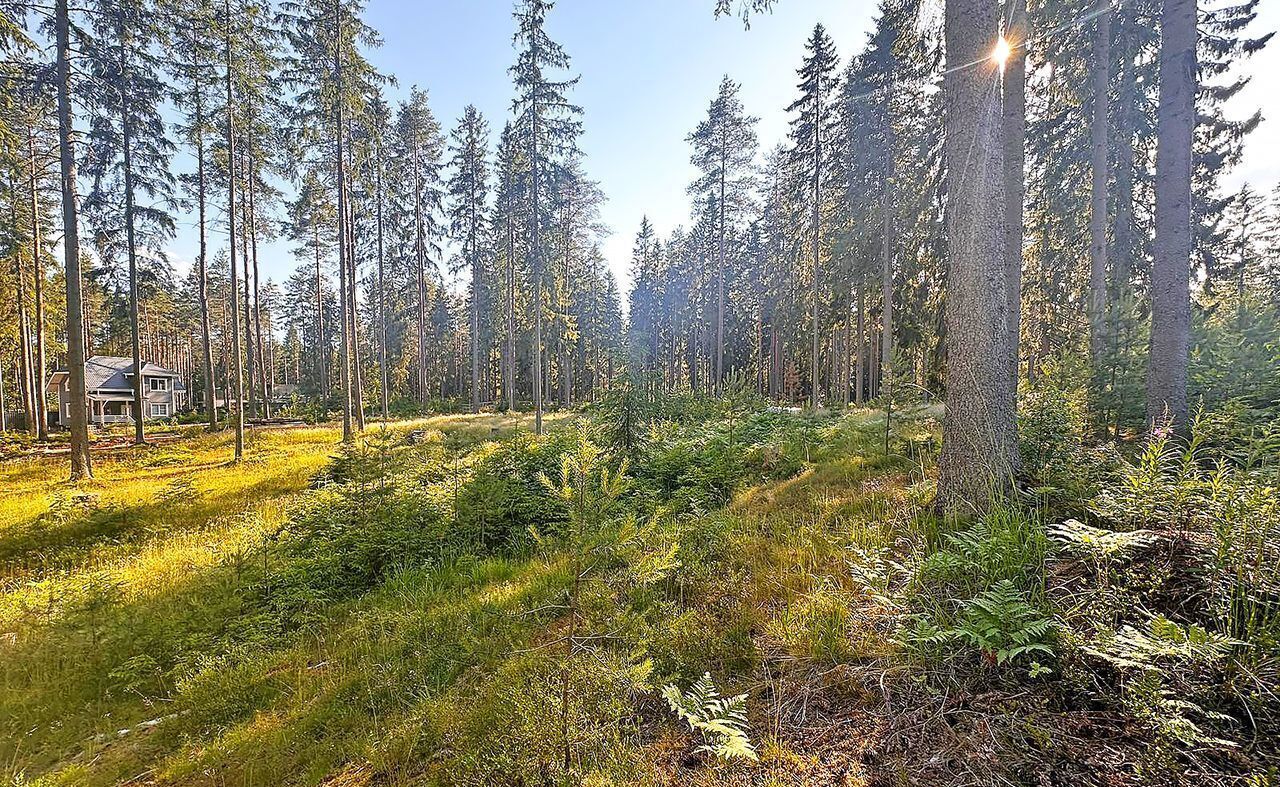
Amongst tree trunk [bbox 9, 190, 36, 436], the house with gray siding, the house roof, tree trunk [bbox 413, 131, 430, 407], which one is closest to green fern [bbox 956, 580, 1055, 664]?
tree trunk [bbox 413, 131, 430, 407]

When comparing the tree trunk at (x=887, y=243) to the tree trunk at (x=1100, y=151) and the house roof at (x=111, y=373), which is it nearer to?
the tree trunk at (x=1100, y=151)

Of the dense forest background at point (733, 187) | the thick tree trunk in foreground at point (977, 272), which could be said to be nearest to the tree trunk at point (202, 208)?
the dense forest background at point (733, 187)

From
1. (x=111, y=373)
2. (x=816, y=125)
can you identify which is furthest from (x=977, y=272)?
(x=111, y=373)

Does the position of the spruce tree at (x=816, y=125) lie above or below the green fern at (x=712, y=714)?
above

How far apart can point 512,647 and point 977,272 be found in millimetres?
5187

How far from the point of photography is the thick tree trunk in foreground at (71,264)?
10562mm

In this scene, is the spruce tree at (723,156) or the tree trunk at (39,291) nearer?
the tree trunk at (39,291)

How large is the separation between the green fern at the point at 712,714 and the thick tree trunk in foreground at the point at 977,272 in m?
2.73

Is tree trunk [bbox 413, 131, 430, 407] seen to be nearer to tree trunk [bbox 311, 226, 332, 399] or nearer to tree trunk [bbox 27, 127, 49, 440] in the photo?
tree trunk [bbox 311, 226, 332, 399]

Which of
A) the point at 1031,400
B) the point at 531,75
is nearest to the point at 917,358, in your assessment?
the point at 1031,400

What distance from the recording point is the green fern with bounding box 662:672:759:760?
81.7 inches

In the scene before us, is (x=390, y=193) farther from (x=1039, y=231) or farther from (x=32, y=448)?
(x=1039, y=231)

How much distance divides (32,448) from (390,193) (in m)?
15.5

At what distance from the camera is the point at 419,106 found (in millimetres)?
24469
